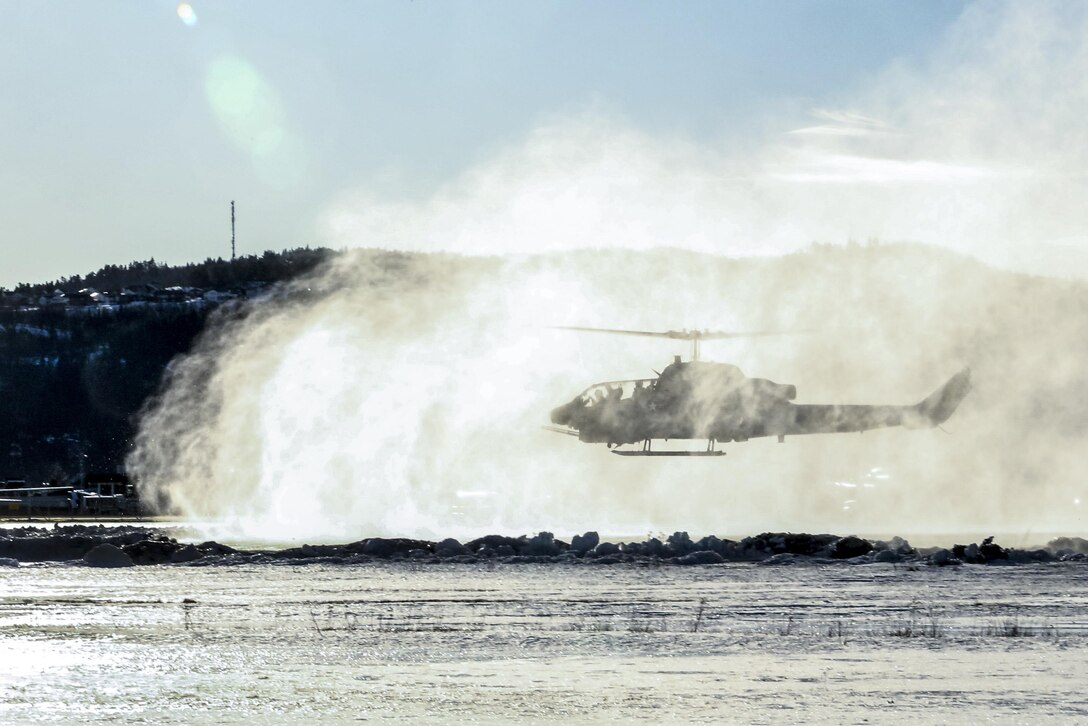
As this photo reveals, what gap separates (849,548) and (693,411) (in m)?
8.52

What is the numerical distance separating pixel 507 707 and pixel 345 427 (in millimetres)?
82783

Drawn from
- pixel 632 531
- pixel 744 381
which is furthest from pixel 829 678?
pixel 632 531

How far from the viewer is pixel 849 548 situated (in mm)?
49469

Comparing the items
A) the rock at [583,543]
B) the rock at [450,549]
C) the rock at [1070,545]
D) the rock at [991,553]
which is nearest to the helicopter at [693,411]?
the rock at [583,543]

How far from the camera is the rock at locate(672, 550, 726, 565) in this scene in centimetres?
4738

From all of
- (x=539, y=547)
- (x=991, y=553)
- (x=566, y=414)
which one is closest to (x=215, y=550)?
(x=539, y=547)

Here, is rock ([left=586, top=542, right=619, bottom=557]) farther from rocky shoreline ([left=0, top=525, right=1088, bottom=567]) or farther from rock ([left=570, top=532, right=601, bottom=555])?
rock ([left=570, top=532, right=601, bottom=555])

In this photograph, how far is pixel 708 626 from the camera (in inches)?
1144

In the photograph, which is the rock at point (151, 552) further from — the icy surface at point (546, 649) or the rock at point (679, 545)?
the rock at point (679, 545)

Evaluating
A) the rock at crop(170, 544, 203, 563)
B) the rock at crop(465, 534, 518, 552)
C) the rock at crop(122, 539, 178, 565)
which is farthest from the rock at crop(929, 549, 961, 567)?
the rock at crop(122, 539, 178, 565)

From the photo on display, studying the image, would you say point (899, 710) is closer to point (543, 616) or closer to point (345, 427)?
point (543, 616)

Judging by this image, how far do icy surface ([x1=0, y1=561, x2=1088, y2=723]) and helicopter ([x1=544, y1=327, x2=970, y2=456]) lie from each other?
1427 cm

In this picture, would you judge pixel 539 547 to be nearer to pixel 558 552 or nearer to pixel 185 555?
pixel 558 552

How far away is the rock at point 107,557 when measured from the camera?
48531mm
